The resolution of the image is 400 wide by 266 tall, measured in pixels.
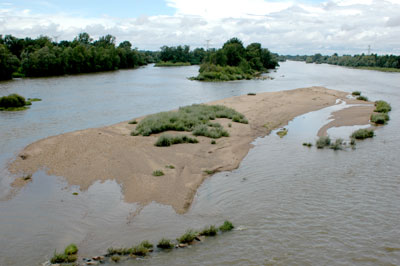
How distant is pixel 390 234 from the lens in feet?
36.1

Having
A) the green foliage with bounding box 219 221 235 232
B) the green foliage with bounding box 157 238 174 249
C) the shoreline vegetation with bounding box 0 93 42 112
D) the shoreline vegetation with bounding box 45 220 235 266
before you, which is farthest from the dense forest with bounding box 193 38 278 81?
the green foliage with bounding box 157 238 174 249

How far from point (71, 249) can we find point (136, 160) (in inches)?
309

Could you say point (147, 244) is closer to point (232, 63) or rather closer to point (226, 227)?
point (226, 227)

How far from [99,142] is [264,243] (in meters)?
13.1

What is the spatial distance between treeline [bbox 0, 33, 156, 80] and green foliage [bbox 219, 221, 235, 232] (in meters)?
64.1

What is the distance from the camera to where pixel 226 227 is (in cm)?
1082

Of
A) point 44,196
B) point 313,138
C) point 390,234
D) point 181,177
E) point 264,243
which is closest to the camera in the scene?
point 264,243

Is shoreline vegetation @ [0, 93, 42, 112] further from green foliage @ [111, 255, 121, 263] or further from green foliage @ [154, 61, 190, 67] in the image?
green foliage @ [154, 61, 190, 67]

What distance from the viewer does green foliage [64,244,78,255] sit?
9278 millimetres

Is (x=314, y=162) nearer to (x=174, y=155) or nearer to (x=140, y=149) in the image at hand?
(x=174, y=155)

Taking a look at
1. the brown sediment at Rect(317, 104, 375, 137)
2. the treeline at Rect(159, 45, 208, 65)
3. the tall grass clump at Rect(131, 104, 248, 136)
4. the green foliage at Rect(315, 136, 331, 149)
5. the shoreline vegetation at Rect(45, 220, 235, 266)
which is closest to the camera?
the shoreline vegetation at Rect(45, 220, 235, 266)

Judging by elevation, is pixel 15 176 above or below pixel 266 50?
below

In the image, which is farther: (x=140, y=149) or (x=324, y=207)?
(x=140, y=149)

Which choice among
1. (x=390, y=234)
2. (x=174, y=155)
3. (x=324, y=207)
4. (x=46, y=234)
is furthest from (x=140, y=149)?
(x=390, y=234)
